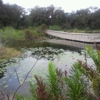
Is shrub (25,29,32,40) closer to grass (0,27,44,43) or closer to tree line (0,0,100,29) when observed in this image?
grass (0,27,44,43)

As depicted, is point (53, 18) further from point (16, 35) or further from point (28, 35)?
point (16, 35)

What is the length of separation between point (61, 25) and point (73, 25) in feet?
9.52

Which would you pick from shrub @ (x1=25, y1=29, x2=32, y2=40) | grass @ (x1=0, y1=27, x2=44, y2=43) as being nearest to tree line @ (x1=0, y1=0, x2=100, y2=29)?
grass @ (x1=0, y1=27, x2=44, y2=43)

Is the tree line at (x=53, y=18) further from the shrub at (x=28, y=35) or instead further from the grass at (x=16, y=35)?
the shrub at (x=28, y=35)

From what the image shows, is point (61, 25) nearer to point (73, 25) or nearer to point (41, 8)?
point (73, 25)

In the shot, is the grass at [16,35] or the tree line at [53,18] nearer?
the grass at [16,35]

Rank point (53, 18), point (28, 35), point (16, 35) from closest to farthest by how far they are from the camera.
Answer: point (16, 35) → point (28, 35) → point (53, 18)

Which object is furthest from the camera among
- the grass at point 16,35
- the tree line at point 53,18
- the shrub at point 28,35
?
the tree line at point 53,18

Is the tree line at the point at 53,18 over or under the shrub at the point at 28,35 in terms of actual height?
over

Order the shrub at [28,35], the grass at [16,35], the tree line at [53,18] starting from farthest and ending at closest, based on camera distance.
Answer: the tree line at [53,18] → the shrub at [28,35] → the grass at [16,35]

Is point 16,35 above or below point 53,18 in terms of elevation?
below

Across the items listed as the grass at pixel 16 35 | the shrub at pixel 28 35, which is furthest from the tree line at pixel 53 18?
the shrub at pixel 28 35

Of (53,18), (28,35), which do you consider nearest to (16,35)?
(28,35)

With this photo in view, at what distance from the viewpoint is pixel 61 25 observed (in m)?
31.8
